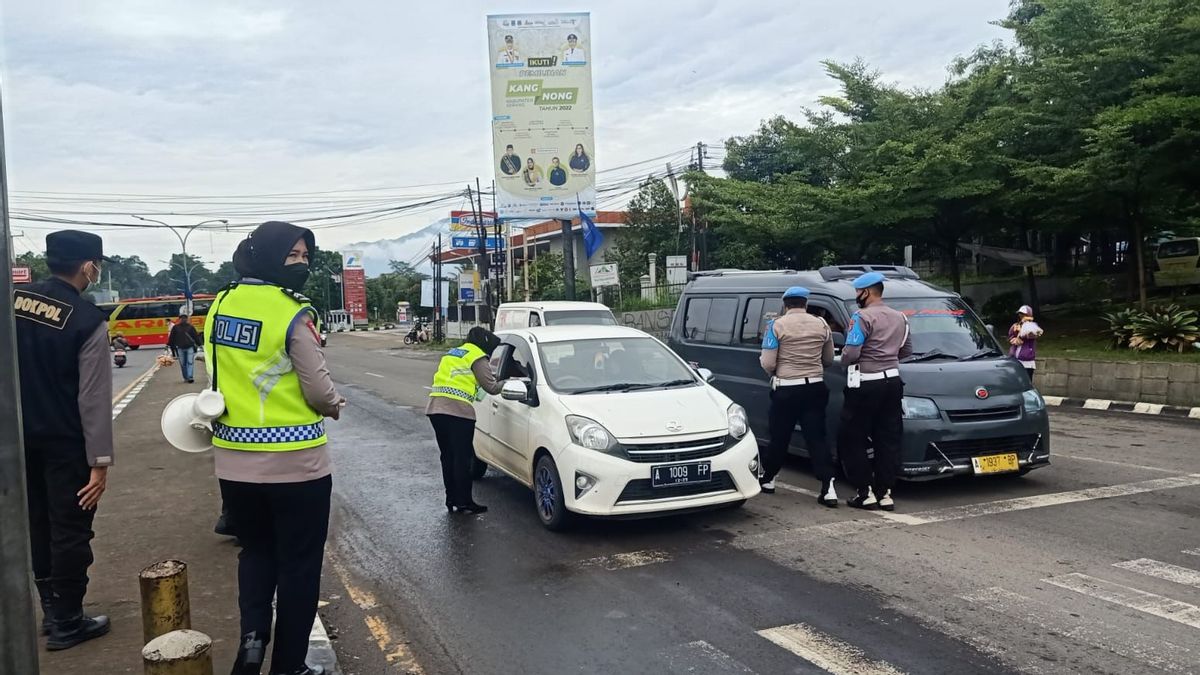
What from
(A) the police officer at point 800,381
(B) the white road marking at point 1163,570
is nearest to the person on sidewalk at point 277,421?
(A) the police officer at point 800,381

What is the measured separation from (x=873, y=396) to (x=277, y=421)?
4.72 metres

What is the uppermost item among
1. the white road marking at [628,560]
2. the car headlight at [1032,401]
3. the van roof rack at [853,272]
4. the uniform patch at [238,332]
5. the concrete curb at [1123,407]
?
the van roof rack at [853,272]

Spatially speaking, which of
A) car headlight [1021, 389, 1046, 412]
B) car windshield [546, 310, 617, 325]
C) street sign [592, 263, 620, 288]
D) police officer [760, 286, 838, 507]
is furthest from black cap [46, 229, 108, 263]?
street sign [592, 263, 620, 288]

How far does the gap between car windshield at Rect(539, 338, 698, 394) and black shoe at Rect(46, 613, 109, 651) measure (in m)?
3.47

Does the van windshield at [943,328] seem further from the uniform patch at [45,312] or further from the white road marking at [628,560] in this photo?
the uniform patch at [45,312]

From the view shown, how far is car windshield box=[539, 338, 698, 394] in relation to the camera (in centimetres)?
698

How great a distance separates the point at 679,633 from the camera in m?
4.48

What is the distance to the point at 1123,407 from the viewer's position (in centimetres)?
1331

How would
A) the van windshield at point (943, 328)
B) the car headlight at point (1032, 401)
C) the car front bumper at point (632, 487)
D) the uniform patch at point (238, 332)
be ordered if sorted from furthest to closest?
the van windshield at point (943, 328)
the car headlight at point (1032, 401)
the car front bumper at point (632, 487)
the uniform patch at point (238, 332)

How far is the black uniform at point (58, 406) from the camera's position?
13.5 feet

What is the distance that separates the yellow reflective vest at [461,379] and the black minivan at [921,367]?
10.1 feet

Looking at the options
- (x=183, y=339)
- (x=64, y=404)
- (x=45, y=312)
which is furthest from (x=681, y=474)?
(x=183, y=339)

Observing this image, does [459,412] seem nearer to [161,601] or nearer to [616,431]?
[616,431]

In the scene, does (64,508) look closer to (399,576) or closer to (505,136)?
(399,576)
